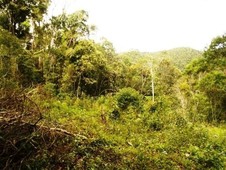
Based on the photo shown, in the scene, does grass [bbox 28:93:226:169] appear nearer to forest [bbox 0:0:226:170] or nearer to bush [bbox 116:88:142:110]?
forest [bbox 0:0:226:170]

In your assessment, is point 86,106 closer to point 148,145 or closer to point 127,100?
point 127,100

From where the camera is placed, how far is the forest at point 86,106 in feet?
18.1

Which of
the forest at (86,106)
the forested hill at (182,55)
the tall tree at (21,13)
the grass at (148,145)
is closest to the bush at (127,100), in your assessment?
the forest at (86,106)

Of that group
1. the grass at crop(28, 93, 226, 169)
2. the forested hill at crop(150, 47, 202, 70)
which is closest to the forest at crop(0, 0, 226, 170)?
the grass at crop(28, 93, 226, 169)

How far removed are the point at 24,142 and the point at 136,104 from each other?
10.9 m

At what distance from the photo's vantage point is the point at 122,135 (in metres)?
9.99

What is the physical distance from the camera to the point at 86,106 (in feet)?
54.1

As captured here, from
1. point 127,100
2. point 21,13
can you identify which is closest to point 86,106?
point 127,100

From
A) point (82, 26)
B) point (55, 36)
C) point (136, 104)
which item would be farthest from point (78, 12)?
point (136, 104)

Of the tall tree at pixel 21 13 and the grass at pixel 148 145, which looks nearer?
the grass at pixel 148 145

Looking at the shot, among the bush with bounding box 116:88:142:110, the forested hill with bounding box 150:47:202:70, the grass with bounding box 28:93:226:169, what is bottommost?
the grass with bounding box 28:93:226:169

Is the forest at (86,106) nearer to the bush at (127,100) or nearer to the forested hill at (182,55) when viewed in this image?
the bush at (127,100)

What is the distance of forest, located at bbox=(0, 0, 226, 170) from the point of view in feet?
18.1

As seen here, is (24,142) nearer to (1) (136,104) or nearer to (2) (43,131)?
(2) (43,131)
